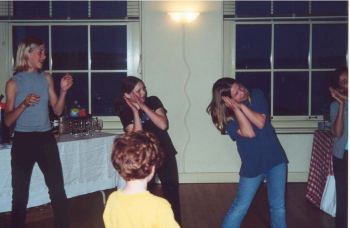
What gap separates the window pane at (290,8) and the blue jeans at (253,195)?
3.04 m

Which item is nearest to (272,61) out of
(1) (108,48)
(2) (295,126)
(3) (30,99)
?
(2) (295,126)

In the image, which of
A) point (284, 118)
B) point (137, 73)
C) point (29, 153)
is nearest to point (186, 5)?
point (137, 73)

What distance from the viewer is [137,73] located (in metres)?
5.25

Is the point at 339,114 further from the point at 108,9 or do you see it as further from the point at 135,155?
the point at 108,9

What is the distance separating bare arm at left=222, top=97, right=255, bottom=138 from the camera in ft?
8.02

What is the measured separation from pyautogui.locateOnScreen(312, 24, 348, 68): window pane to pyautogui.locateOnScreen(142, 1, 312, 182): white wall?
893 millimetres

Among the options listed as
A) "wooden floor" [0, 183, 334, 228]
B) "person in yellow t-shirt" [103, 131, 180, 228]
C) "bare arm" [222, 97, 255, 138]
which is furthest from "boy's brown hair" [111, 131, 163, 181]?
"wooden floor" [0, 183, 334, 228]

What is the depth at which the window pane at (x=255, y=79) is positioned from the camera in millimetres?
5332

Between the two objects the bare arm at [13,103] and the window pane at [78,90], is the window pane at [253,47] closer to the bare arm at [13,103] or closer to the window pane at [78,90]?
the window pane at [78,90]

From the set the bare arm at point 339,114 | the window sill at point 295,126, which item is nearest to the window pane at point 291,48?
the window sill at point 295,126

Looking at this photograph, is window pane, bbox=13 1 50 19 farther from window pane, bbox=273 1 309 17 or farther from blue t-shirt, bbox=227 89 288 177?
blue t-shirt, bbox=227 89 288 177

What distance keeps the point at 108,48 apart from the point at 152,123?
2704 millimetres

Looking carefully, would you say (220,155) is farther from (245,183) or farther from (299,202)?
(245,183)

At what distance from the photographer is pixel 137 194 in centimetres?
155
